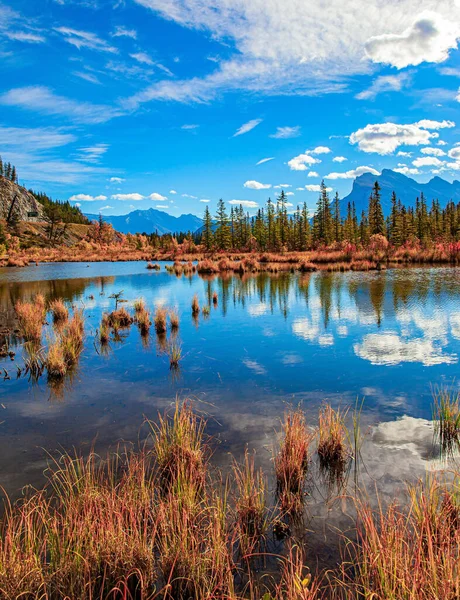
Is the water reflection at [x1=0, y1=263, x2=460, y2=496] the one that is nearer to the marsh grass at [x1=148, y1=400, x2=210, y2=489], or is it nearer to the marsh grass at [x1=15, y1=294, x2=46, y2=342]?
the marsh grass at [x1=15, y1=294, x2=46, y2=342]

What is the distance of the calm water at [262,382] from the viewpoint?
20.4ft

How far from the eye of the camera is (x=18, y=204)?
145 meters

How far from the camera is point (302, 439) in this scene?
5488 millimetres

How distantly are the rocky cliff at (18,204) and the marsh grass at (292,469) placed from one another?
504 ft

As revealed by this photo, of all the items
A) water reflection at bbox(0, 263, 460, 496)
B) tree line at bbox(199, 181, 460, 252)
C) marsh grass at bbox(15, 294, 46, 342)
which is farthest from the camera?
tree line at bbox(199, 181, 460, 252)

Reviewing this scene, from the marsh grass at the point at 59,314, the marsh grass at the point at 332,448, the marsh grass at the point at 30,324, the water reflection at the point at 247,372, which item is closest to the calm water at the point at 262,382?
Answer: the water reflection at the point at 247,372

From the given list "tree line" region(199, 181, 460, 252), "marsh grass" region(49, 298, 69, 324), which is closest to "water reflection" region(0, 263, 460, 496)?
"marsh grass" region(49, 298, 69, 324)

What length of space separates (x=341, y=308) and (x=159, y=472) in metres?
14.9

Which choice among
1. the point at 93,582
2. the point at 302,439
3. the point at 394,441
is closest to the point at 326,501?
the point at 302,439

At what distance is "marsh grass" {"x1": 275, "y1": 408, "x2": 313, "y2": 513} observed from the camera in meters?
4.68

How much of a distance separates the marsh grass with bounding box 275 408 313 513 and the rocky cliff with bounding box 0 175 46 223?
154 meters

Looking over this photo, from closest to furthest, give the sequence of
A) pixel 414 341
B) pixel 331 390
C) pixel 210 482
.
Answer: pixel 210 482
pixel 331 390
pixel 414 341

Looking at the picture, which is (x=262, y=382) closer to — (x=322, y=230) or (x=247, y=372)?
(x=247, y=372)

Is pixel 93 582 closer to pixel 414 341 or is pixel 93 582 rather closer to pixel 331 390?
pixel 331 390
